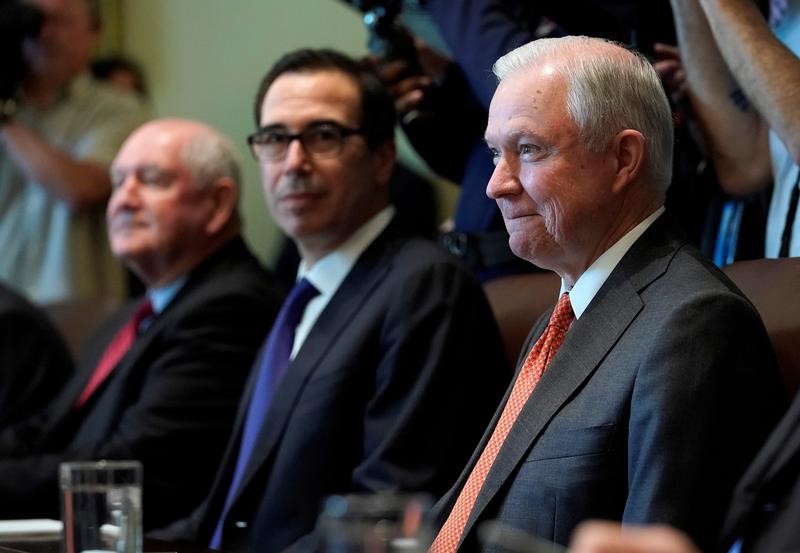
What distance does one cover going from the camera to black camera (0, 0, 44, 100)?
4.59 m

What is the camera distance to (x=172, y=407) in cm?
310

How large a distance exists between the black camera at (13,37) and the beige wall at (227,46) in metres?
0.78

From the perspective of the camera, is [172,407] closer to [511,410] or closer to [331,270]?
[331,270]

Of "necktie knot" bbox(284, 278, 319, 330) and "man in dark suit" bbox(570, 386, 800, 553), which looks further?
"necktie knot" bbox(284, 278, 319, 330)

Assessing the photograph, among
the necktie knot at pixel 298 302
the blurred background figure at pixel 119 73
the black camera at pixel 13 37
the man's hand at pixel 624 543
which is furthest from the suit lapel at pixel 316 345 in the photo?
the blurred background figure at pixel 119 73

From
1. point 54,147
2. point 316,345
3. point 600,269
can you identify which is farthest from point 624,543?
point 54,147

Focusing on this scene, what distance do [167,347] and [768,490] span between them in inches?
75.3

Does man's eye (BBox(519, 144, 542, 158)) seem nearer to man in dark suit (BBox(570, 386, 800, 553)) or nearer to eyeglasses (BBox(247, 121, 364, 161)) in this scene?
man in dark suit (BBox(570, 386, 800, 553))

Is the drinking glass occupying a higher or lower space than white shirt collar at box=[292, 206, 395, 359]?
lower

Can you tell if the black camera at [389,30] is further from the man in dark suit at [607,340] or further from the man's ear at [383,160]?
the man in dark suit at [607,340]

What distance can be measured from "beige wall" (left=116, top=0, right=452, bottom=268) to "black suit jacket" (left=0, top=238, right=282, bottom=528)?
1.53 metres

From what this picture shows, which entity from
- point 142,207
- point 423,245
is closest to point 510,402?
point 423,245

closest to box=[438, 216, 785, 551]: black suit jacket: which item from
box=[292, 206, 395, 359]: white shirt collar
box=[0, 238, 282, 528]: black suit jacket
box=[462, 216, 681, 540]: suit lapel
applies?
box=[462, 216, 681, 540]: suit lapel

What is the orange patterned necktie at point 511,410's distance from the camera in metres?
2.03
